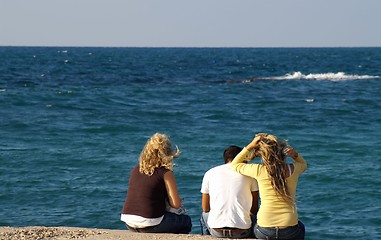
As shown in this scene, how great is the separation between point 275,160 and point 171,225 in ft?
4.68

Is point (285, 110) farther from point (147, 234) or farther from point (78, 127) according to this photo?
point (147, 234)

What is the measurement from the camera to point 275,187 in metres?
7.98

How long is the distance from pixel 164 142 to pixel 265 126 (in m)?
18.5

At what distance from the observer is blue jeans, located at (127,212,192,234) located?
8477 mm

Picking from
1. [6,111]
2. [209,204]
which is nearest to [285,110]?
[6,111]

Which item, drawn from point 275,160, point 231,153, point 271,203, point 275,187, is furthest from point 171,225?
point 275,160

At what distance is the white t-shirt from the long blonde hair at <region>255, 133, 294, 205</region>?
329 mm

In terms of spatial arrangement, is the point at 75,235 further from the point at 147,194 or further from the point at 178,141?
the point at 178,141

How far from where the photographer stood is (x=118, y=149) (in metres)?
20.5

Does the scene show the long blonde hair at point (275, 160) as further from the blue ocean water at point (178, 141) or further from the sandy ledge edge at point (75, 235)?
the blue ocean water at point (178, 141)

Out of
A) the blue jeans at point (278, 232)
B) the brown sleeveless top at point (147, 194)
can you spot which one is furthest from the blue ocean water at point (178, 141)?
the blue jeans at point (278, 232)

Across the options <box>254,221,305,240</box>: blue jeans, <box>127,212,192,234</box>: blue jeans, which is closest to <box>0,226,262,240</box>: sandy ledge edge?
<box>127,212,192,234</box>: blue jeans

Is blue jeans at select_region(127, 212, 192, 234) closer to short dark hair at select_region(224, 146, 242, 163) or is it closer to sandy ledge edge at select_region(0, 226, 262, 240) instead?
sandy ledge edge at select_region(0, 226, 262, 240)

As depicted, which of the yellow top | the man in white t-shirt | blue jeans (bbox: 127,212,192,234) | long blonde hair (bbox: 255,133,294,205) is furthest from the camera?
blue jeans (bbox: 127,212,192,234)
